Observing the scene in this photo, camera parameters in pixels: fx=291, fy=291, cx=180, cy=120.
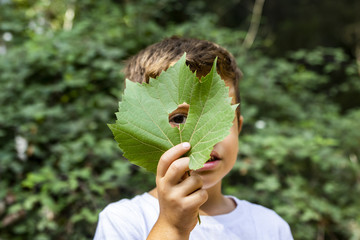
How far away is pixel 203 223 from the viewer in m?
0.79

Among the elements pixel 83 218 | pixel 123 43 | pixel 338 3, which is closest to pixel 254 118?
pixel 123 43

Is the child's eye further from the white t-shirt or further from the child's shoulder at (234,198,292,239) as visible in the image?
the child's shoulder at (234,198,292,239)

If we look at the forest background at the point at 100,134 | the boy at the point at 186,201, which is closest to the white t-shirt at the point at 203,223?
the boy at the point at 186,201

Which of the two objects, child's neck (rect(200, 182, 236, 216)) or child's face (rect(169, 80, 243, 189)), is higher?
child's face (rect(169, 80, 243, 189))

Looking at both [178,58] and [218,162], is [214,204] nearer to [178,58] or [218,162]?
[218,162]

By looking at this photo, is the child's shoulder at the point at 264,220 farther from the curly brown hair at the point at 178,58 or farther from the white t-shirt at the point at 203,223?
the curly brown hair at the point at 178,58

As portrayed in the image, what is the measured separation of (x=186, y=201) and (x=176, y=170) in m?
0.05

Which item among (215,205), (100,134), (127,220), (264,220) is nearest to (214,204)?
(215,205)

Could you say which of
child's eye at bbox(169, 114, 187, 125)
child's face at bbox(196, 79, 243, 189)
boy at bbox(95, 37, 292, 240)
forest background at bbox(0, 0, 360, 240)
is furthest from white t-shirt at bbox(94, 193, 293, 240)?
forest background at bbox(0, 0, 360, 240)

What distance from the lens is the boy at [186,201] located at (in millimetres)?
468

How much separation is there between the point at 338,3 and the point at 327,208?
4.30 m

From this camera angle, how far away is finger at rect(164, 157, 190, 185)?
0.45 metres

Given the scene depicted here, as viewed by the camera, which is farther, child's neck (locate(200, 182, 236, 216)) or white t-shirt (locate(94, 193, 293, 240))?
child's neck (locate(200, 182, 236, 216))

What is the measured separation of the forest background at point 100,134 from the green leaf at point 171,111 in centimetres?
134
